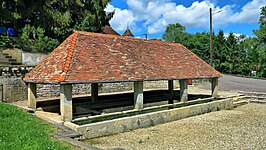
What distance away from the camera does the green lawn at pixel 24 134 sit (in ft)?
17.0

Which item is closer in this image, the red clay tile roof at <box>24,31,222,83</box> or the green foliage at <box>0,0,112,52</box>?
the red clay tile roof at <box>24,31,222,83</box>

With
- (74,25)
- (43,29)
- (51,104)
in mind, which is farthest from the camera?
(74,25)

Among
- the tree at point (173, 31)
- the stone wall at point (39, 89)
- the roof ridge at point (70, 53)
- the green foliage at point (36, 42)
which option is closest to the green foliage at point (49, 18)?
the green foliage at point (36, 42)

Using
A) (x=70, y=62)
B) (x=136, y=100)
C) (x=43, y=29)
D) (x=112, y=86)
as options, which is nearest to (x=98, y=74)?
(x=70, y=62)

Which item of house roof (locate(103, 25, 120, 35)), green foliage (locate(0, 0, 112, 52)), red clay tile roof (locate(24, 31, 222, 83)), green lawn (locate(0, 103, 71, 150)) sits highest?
house roof (locate(103, 25, 120, 35))

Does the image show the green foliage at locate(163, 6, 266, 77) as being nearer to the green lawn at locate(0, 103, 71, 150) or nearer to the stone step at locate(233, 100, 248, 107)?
the stone step at locate(233, 100, 248, 107)

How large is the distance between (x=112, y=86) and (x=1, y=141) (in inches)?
585

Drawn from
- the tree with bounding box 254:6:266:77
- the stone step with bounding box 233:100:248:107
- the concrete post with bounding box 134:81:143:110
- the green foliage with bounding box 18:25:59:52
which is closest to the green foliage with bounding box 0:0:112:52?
the green foliage with bounding box 18:25:59:52

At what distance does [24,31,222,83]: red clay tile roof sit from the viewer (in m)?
8.80

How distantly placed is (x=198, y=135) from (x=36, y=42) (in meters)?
18.3

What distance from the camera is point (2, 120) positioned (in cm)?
729

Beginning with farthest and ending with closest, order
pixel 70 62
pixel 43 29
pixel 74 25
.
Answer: pixel 74 25, pixel 43 29, pixel 70 62

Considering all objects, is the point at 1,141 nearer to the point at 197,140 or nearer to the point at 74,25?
the point at 197,140

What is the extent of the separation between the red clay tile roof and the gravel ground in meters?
2.14
